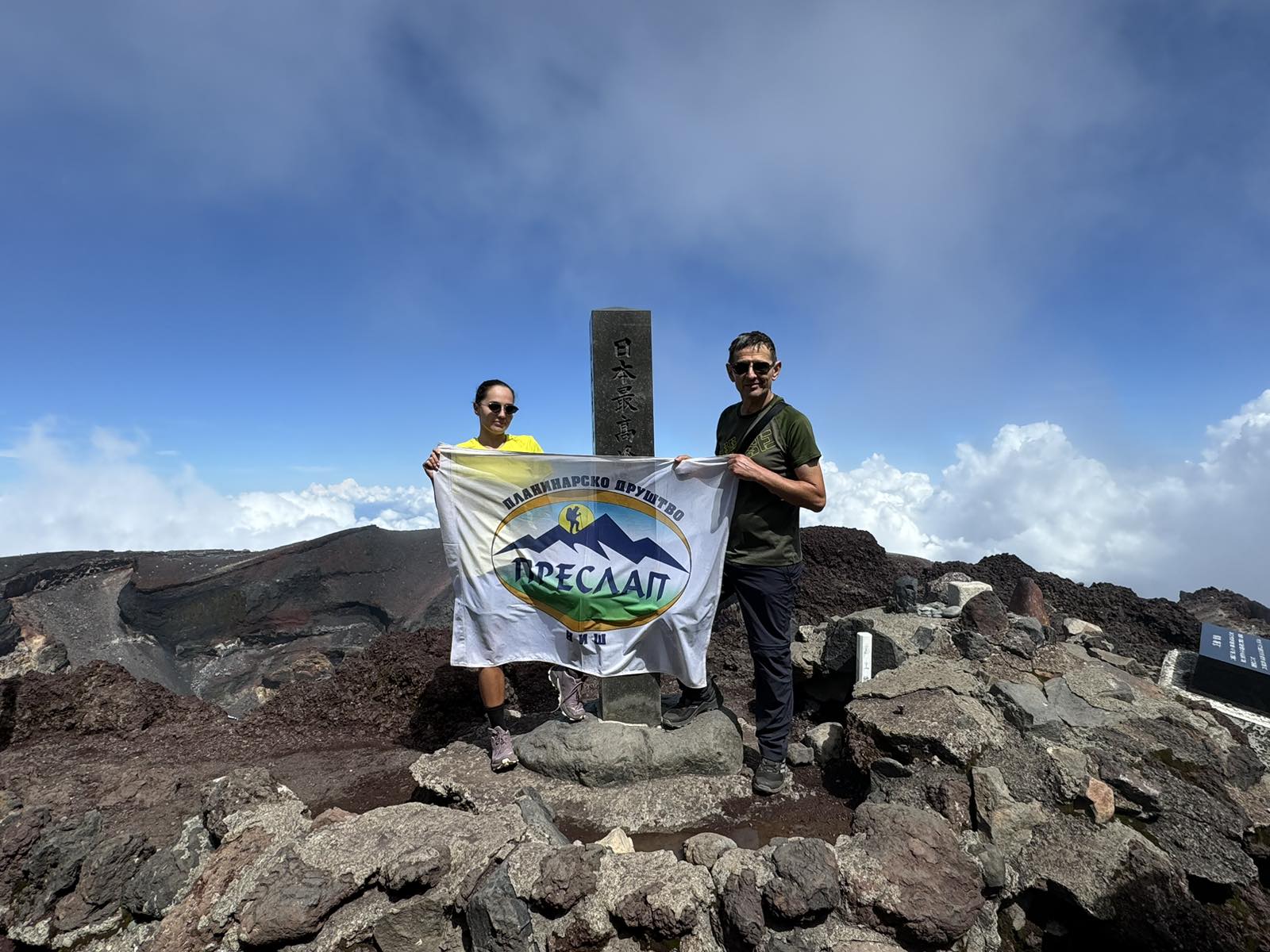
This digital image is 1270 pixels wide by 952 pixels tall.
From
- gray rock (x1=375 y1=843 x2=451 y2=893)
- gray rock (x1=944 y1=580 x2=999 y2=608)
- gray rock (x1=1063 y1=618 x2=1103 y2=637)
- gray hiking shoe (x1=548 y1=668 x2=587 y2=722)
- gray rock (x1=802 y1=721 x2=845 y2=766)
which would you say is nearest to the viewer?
gray rock (x1=375 y1=843 x2=451 y2=893)

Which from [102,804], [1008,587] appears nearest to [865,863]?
[102,804]

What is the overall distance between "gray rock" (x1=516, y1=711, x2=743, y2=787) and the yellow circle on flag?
1.59 meters

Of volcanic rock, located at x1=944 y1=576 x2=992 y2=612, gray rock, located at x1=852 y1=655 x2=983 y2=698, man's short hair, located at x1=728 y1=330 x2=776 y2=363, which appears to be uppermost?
man's short hair, located at x1=728 y1=330 x2=776 y2=363

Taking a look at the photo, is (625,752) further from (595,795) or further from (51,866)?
(51,866)

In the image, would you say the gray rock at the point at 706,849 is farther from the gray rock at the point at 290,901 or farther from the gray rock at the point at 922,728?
the gray rock at the point at 290,901

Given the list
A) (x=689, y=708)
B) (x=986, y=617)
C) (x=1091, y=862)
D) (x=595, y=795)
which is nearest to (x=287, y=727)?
(x=595, y=795)

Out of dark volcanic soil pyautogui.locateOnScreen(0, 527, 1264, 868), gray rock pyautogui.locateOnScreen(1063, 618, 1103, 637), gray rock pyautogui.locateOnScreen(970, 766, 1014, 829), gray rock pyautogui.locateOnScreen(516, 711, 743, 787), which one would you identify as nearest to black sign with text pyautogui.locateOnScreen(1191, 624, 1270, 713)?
gray rock pyautogui.locateOnScreen(1063, 618, 1103, 637)

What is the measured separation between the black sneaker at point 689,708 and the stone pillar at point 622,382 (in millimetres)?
143

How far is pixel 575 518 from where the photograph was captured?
4.65 metres

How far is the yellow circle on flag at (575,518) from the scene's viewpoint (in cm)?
465

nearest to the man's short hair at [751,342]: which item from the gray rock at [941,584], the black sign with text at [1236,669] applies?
the black sign with text at [1236,669]

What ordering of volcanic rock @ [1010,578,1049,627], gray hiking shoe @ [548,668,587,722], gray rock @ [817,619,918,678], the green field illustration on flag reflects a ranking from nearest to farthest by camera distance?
the green field illustration on flag
gray hiking shoe @ [548,668,587,722]
gray rock @ [817,619,918,678]
volcanic rock @ [1010,578,1049,627]

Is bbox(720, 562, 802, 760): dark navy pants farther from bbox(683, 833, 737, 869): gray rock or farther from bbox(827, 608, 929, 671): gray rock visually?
bbox(827, 608, 929, 671): gray rock

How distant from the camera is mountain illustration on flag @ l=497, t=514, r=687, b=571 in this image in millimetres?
4637
